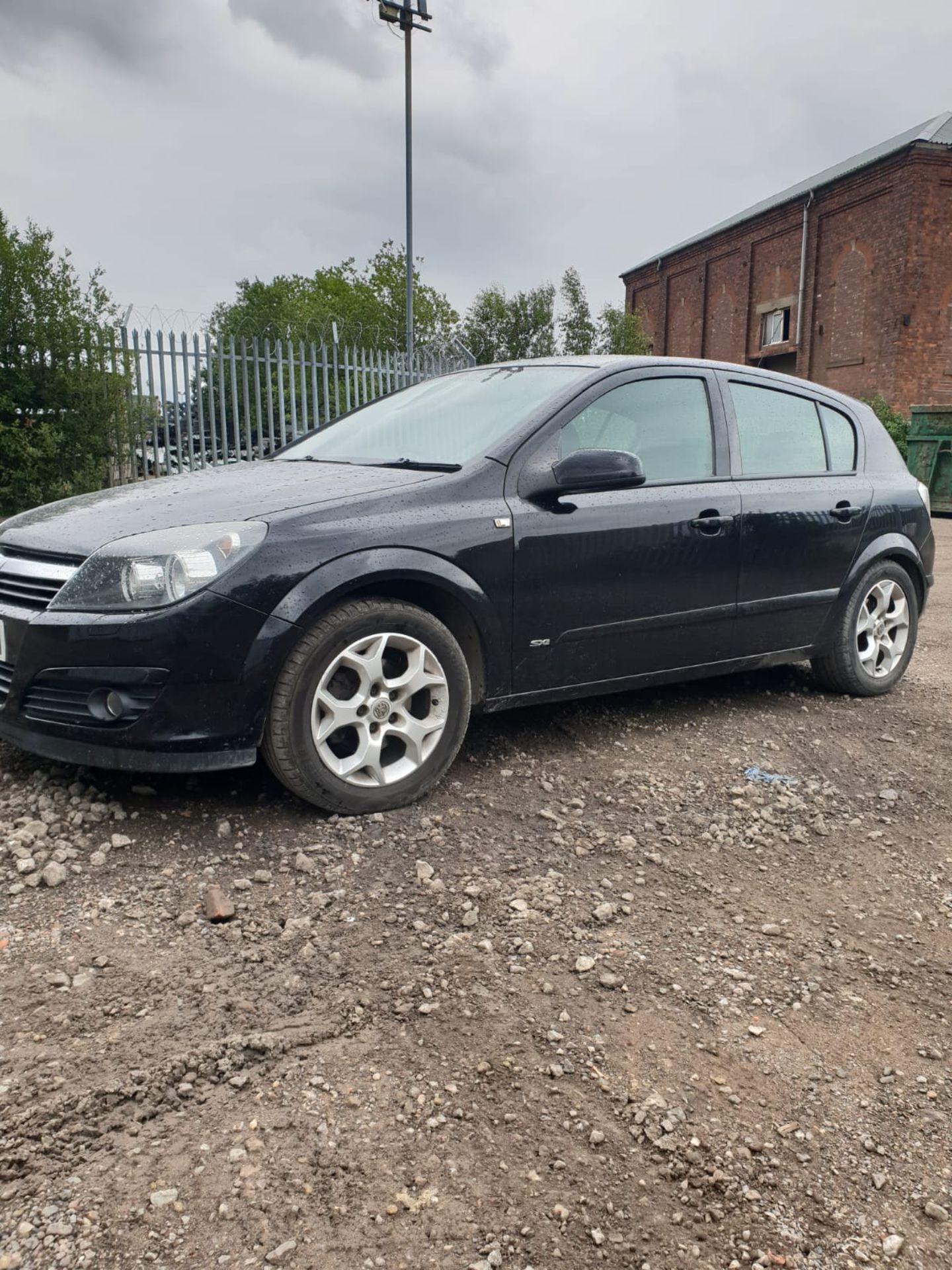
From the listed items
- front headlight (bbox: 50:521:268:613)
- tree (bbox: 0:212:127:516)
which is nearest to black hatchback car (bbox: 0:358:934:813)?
front headlight (bbox: 50:521:268:613)

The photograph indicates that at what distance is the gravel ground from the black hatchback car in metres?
0.34

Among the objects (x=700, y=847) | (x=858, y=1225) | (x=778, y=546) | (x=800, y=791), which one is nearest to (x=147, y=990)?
(x=858, y=1225)

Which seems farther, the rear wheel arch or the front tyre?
the rear wheel arch

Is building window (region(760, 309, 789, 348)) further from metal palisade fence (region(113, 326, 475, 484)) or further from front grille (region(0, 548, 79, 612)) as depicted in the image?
front grille (region(0, 548, 79, 612))

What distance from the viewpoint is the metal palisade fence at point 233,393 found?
11.0m

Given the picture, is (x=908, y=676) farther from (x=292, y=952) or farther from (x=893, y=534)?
(x=292, y=952)

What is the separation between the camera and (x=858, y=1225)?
162 centimetres

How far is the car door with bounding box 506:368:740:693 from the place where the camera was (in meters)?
3.64

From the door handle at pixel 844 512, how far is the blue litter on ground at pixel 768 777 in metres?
1.47

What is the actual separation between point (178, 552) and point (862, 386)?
26007 millimetres

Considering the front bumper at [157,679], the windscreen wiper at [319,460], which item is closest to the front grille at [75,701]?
the front bumper at [157,679]

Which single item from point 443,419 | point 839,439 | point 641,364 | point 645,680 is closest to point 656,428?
point 641,364

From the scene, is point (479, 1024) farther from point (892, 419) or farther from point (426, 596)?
point (892, 419)

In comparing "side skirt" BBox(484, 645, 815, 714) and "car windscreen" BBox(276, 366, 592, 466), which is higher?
"car windscreen" BBox(276, 366, 592, 466)
